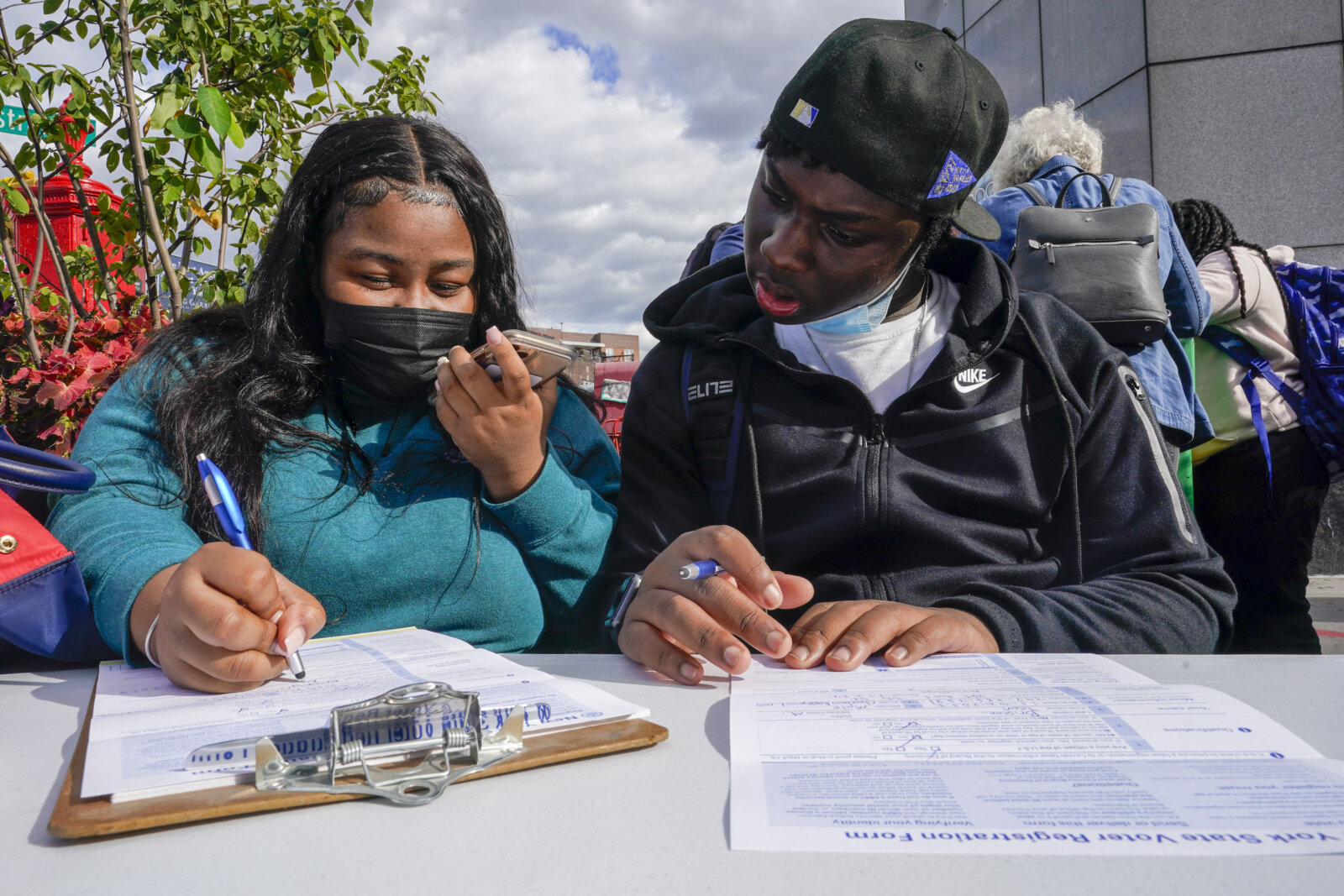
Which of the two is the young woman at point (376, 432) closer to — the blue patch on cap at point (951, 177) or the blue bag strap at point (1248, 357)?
the blue patch on cap at point (951, 177)

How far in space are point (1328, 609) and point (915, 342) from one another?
4.40 metres

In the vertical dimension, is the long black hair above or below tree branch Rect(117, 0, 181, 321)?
below

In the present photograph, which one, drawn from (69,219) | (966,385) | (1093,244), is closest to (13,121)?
(69,219)

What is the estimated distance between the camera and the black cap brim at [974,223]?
1.64 metres

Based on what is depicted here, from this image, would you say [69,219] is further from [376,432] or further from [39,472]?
[39,472]

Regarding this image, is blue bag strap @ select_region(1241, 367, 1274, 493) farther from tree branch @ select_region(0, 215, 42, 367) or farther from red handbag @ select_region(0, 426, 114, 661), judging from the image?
tree branch @ select_region(0, 215, 42, 367)

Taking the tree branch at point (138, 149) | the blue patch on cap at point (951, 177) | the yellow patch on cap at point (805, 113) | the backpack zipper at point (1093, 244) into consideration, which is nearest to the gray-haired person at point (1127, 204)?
the backpack zipper at point (1093, 244)

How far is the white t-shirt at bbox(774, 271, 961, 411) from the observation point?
166 cm

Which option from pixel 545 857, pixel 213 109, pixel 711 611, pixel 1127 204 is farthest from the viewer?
pixel 1127 204

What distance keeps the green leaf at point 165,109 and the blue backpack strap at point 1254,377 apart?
302 cm

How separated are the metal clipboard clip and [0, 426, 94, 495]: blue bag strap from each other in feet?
2.00

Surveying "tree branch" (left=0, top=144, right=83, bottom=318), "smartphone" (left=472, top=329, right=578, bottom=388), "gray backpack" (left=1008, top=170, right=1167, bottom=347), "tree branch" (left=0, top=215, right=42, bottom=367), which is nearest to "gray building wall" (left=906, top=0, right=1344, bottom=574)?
"gray backpack" (left=1008, top=170, right=1167, bottom=347)

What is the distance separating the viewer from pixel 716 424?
1665 mm

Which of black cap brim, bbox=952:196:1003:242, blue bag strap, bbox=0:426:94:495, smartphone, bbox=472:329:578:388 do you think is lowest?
blue bag strap, bbox=0:426:94:495
